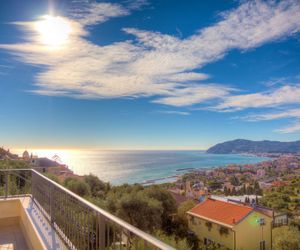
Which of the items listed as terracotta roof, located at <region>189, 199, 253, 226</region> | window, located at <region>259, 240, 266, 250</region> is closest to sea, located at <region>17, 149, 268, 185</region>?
terracotta roof, located at <region>189, 199, 253, 226</region>

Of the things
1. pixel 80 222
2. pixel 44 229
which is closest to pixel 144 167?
pixel 44 229

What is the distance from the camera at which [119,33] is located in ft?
34.6

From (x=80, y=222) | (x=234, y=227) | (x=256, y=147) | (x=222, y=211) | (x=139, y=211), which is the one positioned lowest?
(x=234, y=227)

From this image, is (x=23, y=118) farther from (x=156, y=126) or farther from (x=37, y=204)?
(x=156, y=126)

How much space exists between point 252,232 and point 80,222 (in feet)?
58.2

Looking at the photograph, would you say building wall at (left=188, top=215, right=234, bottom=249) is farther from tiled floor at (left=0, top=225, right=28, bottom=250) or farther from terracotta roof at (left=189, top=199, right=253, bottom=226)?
tiled floor at (left=0, top=225, right=28, bottom=250)

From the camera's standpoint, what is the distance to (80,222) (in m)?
2.21

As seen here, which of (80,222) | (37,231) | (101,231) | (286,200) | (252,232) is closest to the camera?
(101,231)

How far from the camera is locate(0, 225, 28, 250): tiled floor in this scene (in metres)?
3.30

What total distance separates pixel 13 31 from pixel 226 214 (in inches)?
653

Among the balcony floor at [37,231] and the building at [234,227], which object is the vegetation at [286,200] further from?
the balcony floor at [37,231]

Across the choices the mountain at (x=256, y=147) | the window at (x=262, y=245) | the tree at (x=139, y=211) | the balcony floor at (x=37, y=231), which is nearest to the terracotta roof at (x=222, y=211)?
the window at (x=262, y=245)

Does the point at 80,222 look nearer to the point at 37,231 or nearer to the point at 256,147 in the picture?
the point at 37,231

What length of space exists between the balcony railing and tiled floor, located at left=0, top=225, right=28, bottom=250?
443 millimetres
